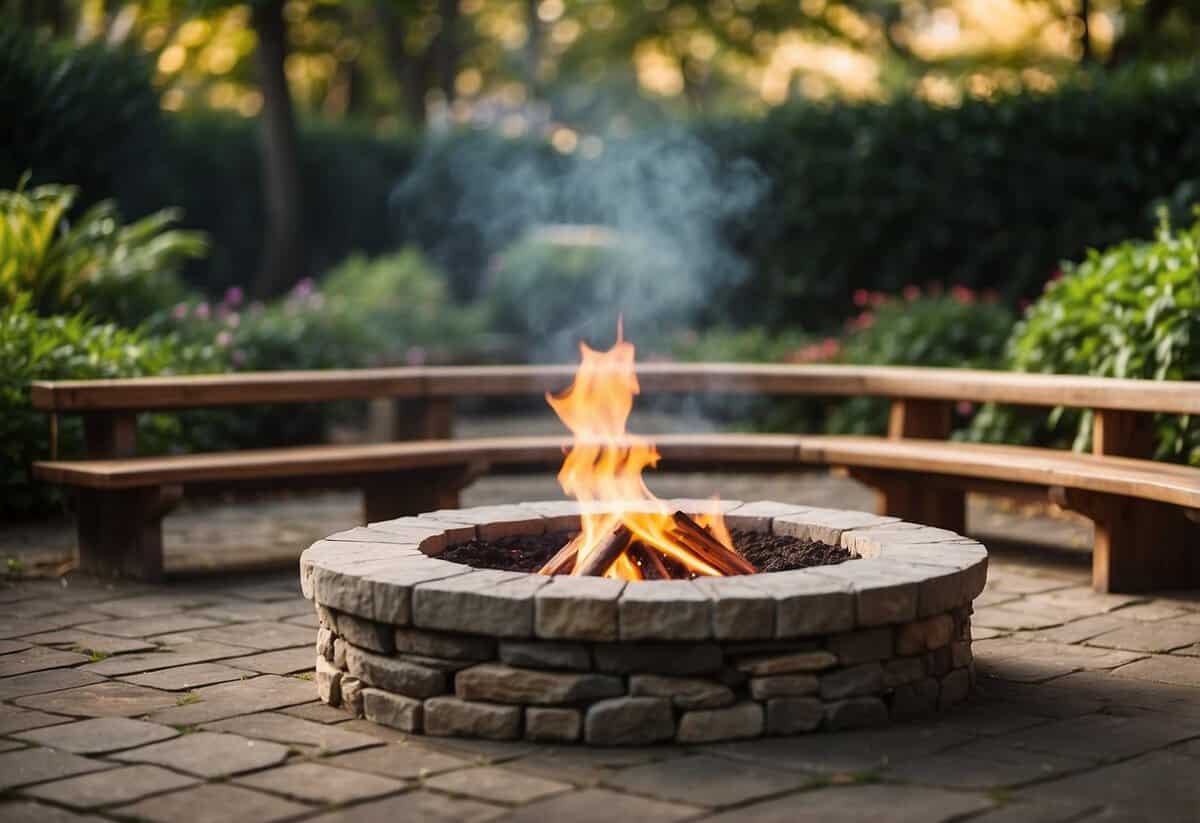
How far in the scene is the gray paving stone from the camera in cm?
461

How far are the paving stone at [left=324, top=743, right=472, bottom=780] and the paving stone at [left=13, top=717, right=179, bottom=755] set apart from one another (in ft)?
1.88

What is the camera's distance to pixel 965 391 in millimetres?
6809

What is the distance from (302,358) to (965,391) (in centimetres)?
474

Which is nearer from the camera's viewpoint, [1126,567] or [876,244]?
[1126,567]

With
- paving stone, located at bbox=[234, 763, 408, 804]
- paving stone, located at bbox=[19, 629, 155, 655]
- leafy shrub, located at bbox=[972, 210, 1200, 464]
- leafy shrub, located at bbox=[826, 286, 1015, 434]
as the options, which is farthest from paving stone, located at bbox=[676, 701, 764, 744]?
leafy shrub, located at bbox=[826, 286, 1015, 434]

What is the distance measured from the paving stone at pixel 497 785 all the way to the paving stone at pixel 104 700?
114 centimetres

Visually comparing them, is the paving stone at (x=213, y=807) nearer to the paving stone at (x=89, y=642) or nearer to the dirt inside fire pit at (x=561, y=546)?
the dirt inside fire pit at (x=561, y=546)

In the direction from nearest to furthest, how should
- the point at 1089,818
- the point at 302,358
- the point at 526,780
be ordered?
the point at 1089,818
the point at 526,780
the point at 302,358

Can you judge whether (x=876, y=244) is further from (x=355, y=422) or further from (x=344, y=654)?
(x=344, y=654)

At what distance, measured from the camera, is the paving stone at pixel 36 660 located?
15.7 ft

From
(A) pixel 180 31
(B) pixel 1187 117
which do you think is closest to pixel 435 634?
(B) pixel 1187 117

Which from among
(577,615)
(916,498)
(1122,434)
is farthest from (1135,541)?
(577,615)

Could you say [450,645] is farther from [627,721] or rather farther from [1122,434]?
[1122,434]

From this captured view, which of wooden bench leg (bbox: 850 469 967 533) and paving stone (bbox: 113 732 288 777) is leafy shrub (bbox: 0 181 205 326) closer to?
wooden bench leg (bbox: 850 469 967 533)
